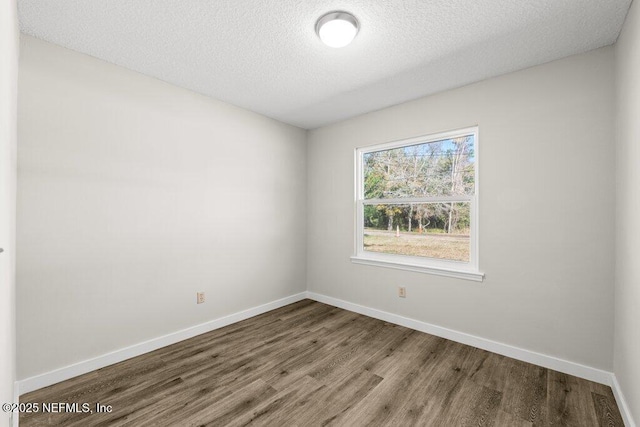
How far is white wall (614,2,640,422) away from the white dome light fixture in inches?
63.2

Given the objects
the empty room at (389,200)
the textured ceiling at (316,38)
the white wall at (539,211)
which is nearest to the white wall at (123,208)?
the empty room at (389,200)

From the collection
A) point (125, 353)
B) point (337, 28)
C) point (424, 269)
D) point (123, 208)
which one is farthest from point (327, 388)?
point (337, 28)

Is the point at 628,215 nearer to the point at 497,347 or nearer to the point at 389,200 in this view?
the point at 497,347

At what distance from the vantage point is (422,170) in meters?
3.24

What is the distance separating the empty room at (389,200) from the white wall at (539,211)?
2 cm

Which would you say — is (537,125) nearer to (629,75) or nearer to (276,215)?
(629,75)

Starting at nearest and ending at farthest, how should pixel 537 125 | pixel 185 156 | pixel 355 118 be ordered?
pixel 537 125 → pixel 185 156 → pixel 355 118

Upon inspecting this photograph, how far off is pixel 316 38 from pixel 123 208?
211 centimetres

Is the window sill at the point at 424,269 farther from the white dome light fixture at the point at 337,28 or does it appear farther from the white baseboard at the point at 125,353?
the white dome light fixture at the point at 337,28

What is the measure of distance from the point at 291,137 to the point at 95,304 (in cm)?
288

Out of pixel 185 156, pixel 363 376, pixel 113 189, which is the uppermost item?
pixel 185 156

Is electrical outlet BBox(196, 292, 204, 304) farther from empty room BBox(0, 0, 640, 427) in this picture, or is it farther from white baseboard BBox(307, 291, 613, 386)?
white baseboard BBox(307, 291, 613, 386)

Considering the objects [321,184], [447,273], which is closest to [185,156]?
[321,184]

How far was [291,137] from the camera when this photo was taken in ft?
13.3
